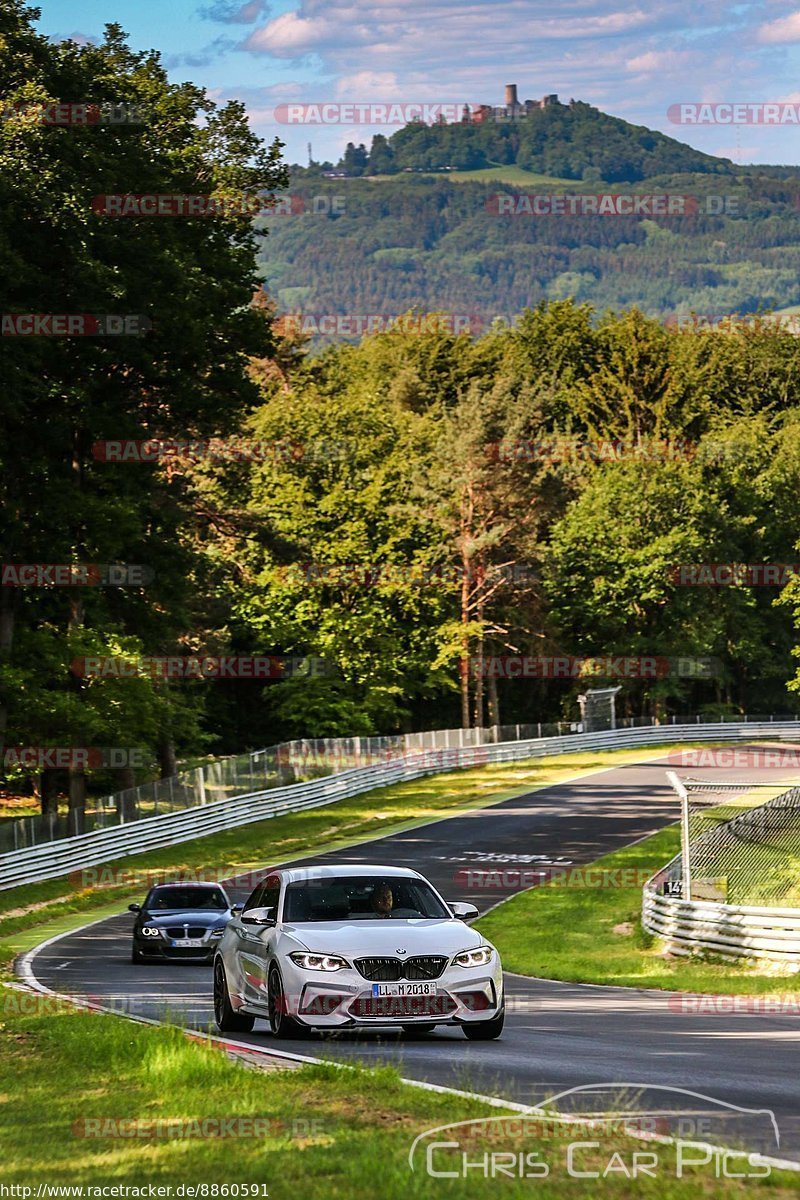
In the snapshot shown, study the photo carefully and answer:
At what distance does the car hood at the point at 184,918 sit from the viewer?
26.4 metres

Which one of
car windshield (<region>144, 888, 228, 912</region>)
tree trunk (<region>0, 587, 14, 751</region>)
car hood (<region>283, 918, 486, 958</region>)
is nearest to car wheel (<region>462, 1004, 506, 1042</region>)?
car hood (<region>283, 918, 486, 958</region>)

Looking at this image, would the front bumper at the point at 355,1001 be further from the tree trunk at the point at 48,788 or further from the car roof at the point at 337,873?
the tree trunk at the point at 48,788

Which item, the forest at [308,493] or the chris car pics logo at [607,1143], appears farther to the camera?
the forest at [308,493]

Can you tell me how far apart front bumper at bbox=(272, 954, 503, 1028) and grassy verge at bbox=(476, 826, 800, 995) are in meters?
7.86

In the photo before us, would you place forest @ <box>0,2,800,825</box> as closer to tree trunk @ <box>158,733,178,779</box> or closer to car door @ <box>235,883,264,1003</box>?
tree trunk @ <box>158,733,178,779</box>

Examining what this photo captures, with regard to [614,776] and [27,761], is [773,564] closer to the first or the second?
[614,776]

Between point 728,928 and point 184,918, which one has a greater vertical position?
point 728,928

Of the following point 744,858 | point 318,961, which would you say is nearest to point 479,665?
point 744,858

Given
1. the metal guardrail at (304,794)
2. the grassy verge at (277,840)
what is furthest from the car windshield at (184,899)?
the metal guardrail at (304,794)

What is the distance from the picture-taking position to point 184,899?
27422 mm

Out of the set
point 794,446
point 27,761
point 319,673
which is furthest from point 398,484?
point 27,761

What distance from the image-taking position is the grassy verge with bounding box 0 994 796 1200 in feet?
24.0

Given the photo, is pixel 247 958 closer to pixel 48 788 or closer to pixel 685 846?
pixel 685 846

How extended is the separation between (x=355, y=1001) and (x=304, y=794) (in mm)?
42538
